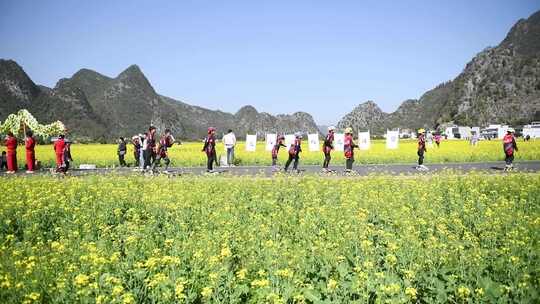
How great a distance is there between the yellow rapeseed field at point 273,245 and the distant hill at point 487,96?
12535 cm

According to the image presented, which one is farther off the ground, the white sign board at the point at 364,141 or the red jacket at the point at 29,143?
the red jacket at the point at 29,143

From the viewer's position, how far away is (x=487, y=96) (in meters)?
140

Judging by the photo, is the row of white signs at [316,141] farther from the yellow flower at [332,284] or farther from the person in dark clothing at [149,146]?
the yellow flower at [332,284]

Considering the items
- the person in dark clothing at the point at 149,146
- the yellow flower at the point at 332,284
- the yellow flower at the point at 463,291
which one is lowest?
the yellow flower at the point at 463,291

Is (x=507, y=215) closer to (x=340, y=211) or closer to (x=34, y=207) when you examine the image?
(x=340, y=211)

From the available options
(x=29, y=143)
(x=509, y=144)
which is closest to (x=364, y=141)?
(x=509, y=144)

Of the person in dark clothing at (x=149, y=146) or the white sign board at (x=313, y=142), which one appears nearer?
the person in dark clothing at (x=149, y=146)

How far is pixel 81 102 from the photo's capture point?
130250mm

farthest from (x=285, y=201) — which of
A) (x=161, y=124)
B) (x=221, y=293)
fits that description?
(x=161, y=124)

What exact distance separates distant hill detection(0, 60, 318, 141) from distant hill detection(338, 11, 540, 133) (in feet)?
131

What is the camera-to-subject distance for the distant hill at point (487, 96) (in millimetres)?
130250

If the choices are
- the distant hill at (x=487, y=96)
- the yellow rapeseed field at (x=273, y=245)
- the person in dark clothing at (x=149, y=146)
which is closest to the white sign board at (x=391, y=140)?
the person in dark clothing at (x=149, y=146)

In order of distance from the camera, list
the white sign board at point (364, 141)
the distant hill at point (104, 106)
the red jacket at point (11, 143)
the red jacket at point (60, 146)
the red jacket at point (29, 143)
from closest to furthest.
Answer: the red jacket at point (60, 146) < the red jacket at point (29, 143) < the red jacket at point (11, 143) < the white sign board at point (364, 141) < the distant hill at point (104, 106)

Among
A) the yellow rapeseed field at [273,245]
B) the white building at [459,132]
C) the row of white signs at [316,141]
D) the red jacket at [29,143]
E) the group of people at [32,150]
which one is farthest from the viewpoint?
the white building at [459,132]
